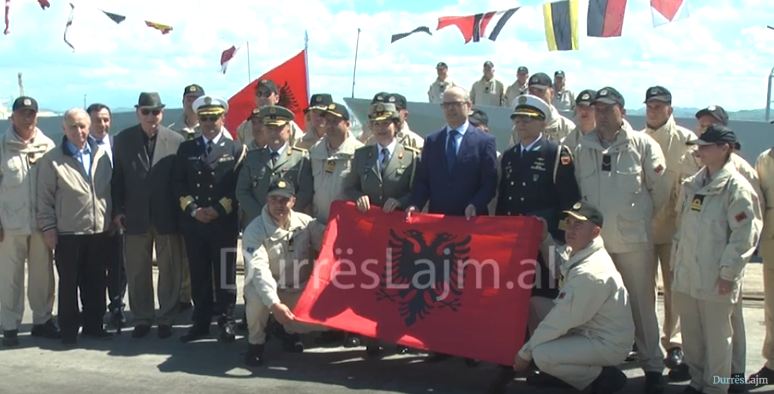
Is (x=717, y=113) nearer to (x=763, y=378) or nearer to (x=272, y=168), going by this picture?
(x=763, y=378)

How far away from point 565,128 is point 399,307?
2495mm

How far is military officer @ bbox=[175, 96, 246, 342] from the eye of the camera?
24.2ft

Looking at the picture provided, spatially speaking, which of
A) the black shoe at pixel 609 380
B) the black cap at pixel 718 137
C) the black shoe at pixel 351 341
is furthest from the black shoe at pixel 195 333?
the black cap at pixel 718 137

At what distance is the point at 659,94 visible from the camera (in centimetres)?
661

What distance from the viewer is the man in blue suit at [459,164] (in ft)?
21.3

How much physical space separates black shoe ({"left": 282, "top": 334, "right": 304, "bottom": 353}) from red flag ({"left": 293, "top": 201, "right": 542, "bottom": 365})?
0.58 m

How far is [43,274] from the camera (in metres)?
7.57

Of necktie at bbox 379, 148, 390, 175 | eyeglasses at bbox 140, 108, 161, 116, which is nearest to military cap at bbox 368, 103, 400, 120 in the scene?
necktie at bbox 379, 148, 390, 175

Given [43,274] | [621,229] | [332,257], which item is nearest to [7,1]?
[43,274]

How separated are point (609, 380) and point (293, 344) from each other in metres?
2.66

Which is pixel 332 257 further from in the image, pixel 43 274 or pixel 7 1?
pixel 7 1

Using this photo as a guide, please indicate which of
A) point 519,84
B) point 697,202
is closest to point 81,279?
point 697,202

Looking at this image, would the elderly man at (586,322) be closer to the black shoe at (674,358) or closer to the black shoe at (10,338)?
the black shoe at (674,358)

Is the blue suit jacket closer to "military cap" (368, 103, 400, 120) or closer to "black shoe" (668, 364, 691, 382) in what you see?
"military cap" (368, 103, 400, 120)
